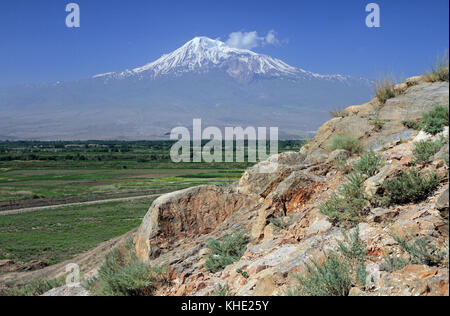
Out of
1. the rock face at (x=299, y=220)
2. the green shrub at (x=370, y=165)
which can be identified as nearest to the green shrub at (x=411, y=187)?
the rock face at (x=299, y=220)

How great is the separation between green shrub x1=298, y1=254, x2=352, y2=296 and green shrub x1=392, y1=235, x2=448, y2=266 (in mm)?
724

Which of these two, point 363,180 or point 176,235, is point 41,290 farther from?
point 363,180

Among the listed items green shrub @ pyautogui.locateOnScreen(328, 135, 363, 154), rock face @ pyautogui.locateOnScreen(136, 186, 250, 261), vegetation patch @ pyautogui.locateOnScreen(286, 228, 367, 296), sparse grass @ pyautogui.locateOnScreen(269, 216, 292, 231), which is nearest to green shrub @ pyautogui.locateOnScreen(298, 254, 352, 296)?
vegetation patch @ pyautogui.locateOnScreen(286, 228, 367, 296)

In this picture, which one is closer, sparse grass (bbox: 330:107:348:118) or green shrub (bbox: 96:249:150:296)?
green shrub (bbox: 96:249:150:296)

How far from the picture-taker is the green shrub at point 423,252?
12.6 feet

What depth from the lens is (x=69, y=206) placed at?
40.3m

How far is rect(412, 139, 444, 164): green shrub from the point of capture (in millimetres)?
5879

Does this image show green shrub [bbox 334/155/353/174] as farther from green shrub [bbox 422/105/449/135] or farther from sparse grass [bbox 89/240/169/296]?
sparse grass [bbox 89/240/169/296]

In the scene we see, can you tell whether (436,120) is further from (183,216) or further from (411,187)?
(183,216)

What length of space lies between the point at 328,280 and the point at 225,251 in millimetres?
2819

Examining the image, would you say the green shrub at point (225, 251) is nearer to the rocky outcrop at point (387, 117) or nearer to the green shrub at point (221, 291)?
the green shrub at point (221, 291)

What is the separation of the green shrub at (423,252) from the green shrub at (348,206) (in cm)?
118

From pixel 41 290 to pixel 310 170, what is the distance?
7187 millimetres
